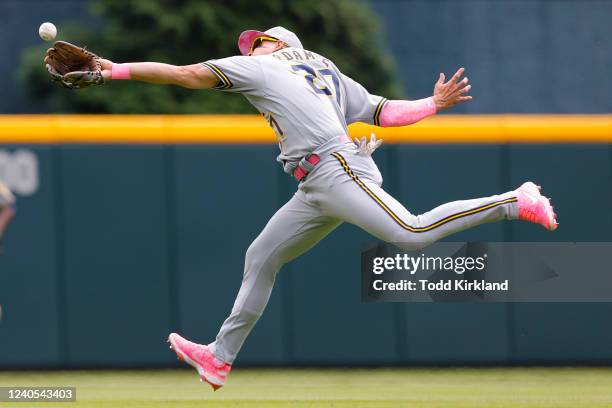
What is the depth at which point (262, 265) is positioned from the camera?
6.65 metres

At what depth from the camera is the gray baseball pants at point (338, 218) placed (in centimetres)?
612

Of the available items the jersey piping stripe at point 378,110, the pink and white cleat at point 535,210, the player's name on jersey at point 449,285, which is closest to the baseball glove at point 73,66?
the jersey piping stripe at point 378,110

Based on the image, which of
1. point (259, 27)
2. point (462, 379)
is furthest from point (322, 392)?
point (259, 27)

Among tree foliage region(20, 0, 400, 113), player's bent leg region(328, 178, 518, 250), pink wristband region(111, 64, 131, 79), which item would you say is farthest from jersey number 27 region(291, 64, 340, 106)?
tree foliage region(20, 0, 400, 113)

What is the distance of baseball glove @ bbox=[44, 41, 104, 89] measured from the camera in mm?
6008

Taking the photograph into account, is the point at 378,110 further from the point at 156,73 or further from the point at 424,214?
the point at 156,73

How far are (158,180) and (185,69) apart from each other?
2943 millimetres

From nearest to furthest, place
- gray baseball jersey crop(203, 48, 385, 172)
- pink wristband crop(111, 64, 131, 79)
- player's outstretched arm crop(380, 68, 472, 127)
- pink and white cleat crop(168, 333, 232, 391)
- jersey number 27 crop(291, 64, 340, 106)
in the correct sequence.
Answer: pink wristband crop(111, 64, 131, 79) → gray baseball jersey crop(203, 48, 385, 172) → jersey number 27 crop(291, 64, 340, 106) → player's outstretched arm crop(380, 68, 472, 127) → pink and white cleat crop(168, 333, 232, 391)

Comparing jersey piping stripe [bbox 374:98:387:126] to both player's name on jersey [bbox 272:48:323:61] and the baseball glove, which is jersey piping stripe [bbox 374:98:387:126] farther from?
the baseball glove

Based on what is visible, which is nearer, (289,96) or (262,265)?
(289,96)

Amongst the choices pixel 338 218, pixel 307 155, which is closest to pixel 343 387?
pixel 338 218

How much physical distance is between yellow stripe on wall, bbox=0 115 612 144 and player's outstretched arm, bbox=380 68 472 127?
83.0 inches

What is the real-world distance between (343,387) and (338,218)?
1917 mm

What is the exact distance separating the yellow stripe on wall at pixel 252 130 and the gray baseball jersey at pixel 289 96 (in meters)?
2.40
